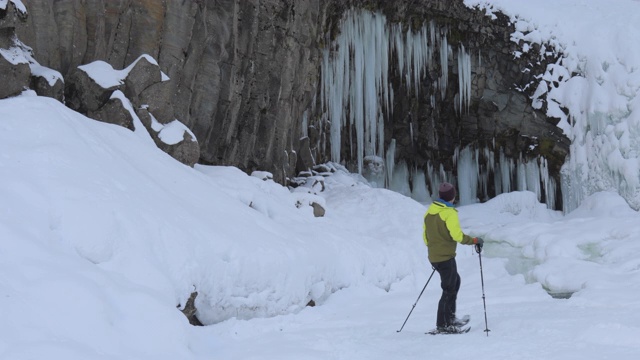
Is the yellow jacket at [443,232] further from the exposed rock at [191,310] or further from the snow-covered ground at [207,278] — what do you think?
the exposed rock at [191,310]

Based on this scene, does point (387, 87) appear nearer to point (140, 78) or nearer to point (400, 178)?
point (400, 178)

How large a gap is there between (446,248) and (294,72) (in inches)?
439

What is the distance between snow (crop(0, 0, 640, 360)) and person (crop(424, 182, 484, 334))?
40 centimetres

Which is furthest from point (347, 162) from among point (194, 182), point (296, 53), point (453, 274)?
point (453, 274)

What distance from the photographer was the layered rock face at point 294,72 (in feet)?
38.0

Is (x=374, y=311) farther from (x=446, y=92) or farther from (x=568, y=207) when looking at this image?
(x=446, y=92)

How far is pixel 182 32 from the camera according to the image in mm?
12812

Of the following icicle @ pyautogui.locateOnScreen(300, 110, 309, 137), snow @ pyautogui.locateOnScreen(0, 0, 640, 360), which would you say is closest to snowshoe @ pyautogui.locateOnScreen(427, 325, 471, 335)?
snow @ pyautogui.locateOnScreen(0, 0, 640, 360)

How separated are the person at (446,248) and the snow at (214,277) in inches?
15.6

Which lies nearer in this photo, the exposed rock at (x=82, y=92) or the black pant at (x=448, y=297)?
the black pant at (x=448, y=297)

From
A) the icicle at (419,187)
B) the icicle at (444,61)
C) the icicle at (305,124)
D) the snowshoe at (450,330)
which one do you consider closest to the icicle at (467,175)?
the icicle at (419,187)

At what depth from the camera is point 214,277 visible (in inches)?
290

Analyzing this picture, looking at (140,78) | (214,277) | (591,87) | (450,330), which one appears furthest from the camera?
(591,87)

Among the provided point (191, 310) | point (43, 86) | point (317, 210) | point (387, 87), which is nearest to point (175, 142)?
point (43, 86)
